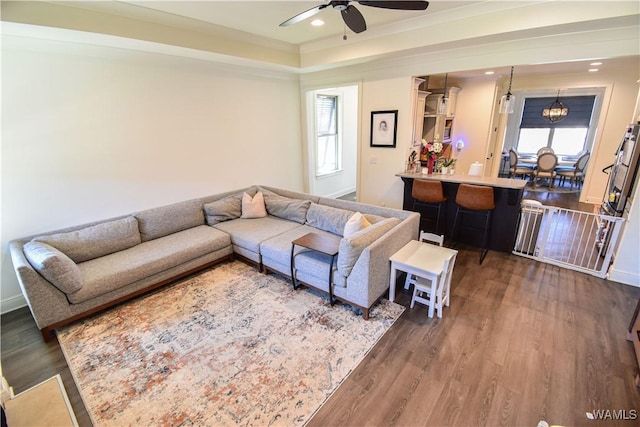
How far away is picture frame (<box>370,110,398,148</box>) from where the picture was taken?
449cm

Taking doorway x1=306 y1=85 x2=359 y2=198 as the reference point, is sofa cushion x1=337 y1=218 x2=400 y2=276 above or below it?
below

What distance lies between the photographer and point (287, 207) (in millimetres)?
4047

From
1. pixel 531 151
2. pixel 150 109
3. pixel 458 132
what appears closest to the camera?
pixel 150 109

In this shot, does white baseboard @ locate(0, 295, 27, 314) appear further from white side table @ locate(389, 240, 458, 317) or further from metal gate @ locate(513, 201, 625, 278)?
metal gate @ locate(513, 201, 625, 278)

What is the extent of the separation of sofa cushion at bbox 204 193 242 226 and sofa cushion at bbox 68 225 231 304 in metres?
0.24

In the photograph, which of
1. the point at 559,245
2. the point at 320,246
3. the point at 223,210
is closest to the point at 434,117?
the point at 559,245

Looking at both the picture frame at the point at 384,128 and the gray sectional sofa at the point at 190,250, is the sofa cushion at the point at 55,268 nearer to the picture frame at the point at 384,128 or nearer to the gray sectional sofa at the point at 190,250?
the gray sectional sofa at the point at 190,250

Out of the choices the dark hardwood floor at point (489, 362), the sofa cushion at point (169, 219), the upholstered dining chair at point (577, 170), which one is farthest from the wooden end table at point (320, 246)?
the upholstered dining chair at point (577, 170)

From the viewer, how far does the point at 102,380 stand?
6.85 feet

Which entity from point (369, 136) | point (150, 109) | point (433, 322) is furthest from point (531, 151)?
point (150, 109)

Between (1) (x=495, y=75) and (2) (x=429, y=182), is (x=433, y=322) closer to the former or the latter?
(2) (x=429, y=182)

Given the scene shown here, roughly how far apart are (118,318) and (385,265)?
2.64 meters

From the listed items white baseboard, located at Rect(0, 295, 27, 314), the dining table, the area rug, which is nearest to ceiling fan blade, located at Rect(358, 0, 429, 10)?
the area rug

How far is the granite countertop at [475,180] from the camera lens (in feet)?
11.7
